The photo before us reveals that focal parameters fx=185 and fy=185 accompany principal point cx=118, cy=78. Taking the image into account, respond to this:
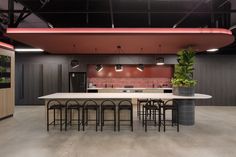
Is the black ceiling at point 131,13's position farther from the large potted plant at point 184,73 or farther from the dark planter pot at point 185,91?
the dark planter pot at point 185,91

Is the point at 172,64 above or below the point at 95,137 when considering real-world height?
above

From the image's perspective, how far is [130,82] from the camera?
33.4ft

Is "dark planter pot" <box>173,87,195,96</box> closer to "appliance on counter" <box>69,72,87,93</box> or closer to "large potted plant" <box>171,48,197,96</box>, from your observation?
"large potted plant" <box>171,48,197,96</box>

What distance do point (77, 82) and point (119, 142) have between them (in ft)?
19.4

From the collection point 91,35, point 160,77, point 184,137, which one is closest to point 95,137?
point 184,137

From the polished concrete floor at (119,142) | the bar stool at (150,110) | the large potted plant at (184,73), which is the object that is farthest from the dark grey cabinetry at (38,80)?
the large potted plant at (184,73)

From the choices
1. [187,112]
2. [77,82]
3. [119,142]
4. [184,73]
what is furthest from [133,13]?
[77,82]

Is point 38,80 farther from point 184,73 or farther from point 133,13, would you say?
point 184,73

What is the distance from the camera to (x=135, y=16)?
21.7 feet

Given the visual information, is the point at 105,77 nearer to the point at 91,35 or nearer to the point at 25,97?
the point at 25,97

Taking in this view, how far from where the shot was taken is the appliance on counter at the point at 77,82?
948 centimetres

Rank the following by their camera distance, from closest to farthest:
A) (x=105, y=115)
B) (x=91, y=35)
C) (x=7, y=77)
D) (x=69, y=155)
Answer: (x=69, y=155), (x=91, y=35), (x=105, y=115), (x=7, y=77)

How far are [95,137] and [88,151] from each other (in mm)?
858

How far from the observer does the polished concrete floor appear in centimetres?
354
